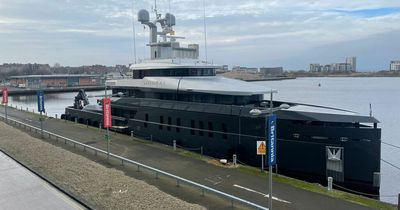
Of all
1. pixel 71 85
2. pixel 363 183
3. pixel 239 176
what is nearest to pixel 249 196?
pixel 239 176

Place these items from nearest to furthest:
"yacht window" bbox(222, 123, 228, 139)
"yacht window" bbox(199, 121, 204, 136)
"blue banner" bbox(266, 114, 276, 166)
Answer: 1. "blue banner" bbox(266, 114, 276, 166)
2. "yacht window" bbox(222, 123, 228, 139)
3. "yacht window" bbox(199, 121, 204, 136)

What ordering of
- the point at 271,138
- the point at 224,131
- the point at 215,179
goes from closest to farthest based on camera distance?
the point at 271,138
the point at 215,179
the point at 224,131

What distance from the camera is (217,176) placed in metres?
15.9

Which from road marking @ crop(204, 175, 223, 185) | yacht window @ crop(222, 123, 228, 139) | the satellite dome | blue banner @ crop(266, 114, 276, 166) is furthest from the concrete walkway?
the satellite dome

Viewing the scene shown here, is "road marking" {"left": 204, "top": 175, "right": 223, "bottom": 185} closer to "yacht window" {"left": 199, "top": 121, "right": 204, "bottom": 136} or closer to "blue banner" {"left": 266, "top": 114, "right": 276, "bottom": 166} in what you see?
"blue banner" {"left": 266, "top": 114, "right": 276, "bottom": 166}

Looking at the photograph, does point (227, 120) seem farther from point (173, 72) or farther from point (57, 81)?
point (57, 81)

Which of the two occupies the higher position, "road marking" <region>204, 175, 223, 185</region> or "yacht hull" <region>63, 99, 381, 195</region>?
"yacht hull" <region>63, 99, 381, 195</region>

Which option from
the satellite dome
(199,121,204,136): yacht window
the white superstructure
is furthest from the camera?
the satellite dome

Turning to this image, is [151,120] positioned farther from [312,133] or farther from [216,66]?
[312,133]

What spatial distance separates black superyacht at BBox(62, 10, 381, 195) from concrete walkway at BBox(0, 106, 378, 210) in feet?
6.52

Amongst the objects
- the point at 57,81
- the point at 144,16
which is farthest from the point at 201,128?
the point at 57,81

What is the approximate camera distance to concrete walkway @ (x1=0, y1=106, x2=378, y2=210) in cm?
1255

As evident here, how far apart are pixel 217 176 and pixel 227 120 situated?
4611mm

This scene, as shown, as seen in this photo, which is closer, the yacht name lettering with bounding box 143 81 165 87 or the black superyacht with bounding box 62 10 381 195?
the black superyacht with bounding box 62 10 381 195
